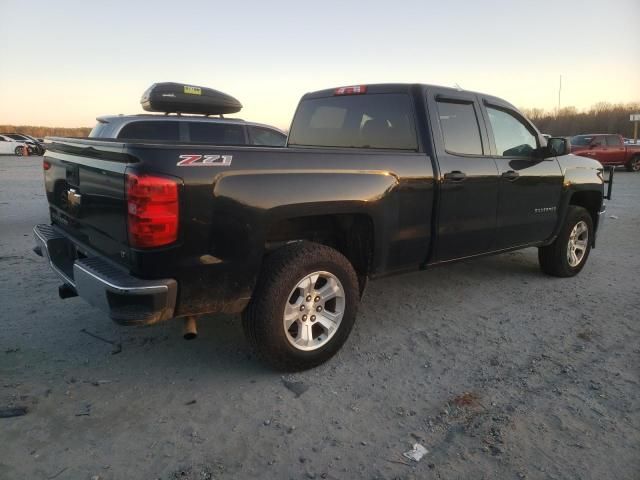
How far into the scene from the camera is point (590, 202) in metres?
5.56

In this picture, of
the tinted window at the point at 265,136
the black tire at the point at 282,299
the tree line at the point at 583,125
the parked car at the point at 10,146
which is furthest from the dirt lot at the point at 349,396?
the tree line at the point at 583,125

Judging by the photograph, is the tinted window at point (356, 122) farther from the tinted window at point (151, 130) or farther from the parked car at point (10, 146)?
the parked car at point (10, 146)

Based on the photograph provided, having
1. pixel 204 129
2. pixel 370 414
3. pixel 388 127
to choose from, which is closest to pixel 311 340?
pixel 370 414

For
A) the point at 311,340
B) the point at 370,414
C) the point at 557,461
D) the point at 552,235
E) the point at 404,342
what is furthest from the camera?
the point at 552,235

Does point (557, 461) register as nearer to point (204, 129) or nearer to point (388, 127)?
point (388, 127)

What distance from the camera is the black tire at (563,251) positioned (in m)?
5.18

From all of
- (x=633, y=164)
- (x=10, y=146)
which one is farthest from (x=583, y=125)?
(x=10, y=146)

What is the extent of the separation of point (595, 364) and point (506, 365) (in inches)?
23.8

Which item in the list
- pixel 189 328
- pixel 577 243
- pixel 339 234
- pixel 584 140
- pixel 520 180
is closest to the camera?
pixel 189 328

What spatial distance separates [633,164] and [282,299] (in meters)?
23.9

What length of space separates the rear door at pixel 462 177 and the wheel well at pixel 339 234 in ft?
2.25

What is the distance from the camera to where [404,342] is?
366cm

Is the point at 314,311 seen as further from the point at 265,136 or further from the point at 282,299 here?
the point at 265,136

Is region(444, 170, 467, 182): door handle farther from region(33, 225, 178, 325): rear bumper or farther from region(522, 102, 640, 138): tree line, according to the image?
region(522, 102, 640, 138): tree line
